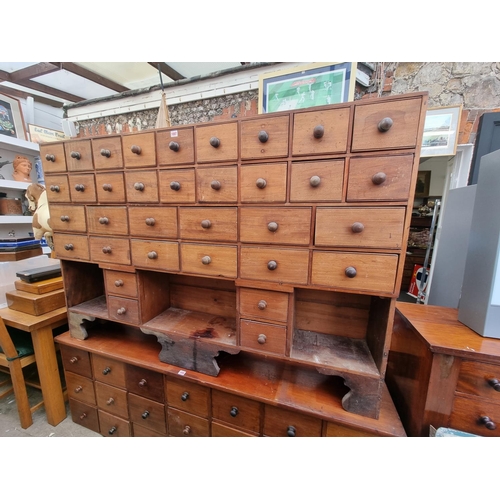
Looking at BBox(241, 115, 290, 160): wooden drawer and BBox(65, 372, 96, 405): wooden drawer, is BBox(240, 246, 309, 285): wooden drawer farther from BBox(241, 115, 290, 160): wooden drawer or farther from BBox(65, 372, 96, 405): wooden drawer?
BBox(65, 372, 96, 405): wooden drawer

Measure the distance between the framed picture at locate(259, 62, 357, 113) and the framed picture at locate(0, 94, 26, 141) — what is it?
8.20ft

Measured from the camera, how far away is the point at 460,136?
1.25 m

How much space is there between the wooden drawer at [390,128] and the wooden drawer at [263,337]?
75cm

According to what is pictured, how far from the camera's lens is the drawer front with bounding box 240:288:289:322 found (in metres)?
0.84

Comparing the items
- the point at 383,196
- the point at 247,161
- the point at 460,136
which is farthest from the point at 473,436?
the point at 460,136

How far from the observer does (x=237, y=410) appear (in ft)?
3.16

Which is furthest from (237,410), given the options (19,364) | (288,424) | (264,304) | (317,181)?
(19,364)

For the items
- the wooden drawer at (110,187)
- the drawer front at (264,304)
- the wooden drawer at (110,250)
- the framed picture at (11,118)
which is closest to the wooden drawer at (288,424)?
the drawer front at (264,304)

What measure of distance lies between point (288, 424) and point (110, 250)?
3.93 feet

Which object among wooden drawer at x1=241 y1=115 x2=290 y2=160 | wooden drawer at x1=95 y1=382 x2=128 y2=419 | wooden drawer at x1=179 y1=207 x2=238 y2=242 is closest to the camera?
wooden drawer at x1=241 y1=115 x2=290 y2=160

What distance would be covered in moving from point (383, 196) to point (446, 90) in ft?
3.84

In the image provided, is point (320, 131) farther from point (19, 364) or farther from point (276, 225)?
point (19, 364)

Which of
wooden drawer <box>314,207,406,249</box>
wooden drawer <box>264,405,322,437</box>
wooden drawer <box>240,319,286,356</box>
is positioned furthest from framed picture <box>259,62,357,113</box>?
wooden drawer <box>264,405,322,437</box>

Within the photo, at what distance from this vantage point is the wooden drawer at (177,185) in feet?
2.92
